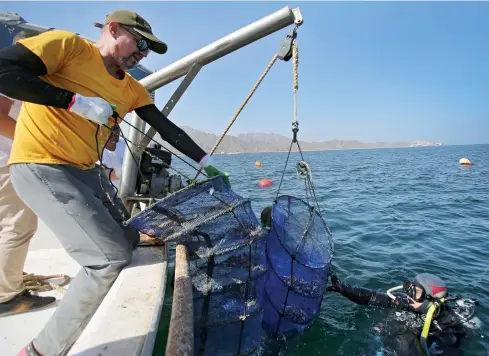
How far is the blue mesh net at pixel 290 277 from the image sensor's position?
342cm

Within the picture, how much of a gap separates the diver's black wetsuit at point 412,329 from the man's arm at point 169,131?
114 inches

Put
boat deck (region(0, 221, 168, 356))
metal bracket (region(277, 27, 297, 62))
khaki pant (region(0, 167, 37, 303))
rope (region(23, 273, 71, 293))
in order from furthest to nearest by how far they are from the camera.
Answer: metal bracket (region(277, 27, 297, 62))
rope (region(23, 273, 71, 293))
khaki pant (region(0, 167, 37, 303))
boat deck (region(0, 221, 168, 356))

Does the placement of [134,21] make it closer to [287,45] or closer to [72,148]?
[72,148]

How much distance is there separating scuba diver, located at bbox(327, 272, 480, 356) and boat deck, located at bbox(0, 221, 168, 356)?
9.30ft

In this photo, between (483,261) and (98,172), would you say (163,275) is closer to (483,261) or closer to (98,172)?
(98,172)

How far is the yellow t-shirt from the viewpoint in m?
2.01

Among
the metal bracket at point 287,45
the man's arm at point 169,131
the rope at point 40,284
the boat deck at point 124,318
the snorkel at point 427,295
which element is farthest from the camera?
the snorkel at point 427,295

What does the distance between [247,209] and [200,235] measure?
1.53 ft

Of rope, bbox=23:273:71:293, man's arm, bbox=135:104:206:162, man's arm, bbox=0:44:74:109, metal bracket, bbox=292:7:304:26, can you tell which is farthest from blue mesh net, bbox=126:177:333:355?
metal bracket, bbox=292:7:304:26

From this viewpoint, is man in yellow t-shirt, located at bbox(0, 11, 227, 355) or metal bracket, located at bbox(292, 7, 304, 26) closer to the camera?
man in yellow t-shirt, located at bbox(0, 11, 227, 355)

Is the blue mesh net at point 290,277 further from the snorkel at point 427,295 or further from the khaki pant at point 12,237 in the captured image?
the khaki pant at point 12,237

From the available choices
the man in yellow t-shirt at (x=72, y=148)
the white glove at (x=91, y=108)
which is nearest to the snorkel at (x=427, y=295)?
the man in yellow t-shirt at (x=72, y=148)

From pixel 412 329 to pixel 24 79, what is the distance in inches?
216

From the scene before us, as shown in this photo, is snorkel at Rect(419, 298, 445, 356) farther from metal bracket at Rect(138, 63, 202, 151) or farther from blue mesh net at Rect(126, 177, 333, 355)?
metal bracket at Rect(138, 63, 202, 151)
